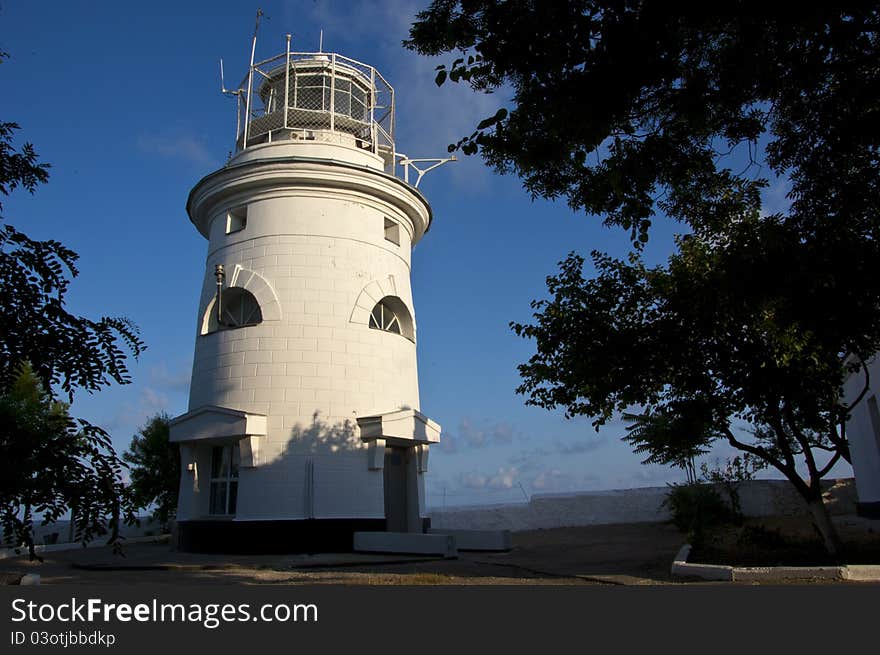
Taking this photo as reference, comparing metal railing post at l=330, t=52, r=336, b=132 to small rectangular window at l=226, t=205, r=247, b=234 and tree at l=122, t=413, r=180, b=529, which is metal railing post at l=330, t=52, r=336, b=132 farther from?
tree at l=122, t=413, r=180, b=529

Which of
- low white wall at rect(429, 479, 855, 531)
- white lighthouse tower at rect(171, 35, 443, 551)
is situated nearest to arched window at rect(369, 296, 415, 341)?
white lighthouse tower at rect(171, 35, 443, 551)

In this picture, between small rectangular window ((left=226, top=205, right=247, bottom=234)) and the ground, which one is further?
small rectangular window ((left=226, top=205, right=247, bottom=234))

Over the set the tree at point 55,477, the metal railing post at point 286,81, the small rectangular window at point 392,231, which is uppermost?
the metal railing post at point 286,81

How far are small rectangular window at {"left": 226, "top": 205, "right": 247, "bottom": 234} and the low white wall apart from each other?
14.1 m

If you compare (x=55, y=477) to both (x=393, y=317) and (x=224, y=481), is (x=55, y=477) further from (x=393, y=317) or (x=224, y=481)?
(x=393, y=317)

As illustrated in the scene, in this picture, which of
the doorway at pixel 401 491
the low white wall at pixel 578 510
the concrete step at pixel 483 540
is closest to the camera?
the concrete step at pixel 483 540

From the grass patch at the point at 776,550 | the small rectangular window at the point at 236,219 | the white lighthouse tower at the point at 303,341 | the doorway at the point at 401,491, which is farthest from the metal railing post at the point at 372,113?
the grass patch at the point at 776,550

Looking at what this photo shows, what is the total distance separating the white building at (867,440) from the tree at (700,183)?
8.49 m

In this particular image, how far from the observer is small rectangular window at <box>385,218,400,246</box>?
18.8 metres

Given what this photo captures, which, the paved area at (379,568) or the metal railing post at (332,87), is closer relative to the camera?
the paved area at (379,568)

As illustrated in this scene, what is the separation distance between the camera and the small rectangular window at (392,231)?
18797mm

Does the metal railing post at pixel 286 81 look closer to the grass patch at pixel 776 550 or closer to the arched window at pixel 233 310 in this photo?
the arched window at pixel 233 310


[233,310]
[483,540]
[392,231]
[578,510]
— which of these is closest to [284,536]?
[483,540]

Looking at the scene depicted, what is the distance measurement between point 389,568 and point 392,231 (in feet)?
31.6
